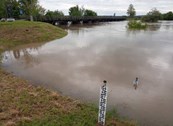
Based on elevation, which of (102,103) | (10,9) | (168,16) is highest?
(10,9)

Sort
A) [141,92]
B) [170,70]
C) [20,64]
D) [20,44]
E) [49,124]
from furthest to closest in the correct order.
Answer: [20,44] → [20,64] → [170,70] → [141,92] → [49,124]

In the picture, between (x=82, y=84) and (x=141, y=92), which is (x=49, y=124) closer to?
(x=82, y=84)

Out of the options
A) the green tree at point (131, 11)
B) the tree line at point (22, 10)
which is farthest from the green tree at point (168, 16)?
the tree line at point (22, 10)

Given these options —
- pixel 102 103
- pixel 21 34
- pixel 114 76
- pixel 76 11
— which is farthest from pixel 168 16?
pixel 102 103

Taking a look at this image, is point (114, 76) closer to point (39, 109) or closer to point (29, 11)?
point (39, 109)

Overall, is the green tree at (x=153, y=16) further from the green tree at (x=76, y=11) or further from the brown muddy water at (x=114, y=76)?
the brown muddy water at (x=114, y=76)

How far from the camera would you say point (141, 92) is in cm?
1108

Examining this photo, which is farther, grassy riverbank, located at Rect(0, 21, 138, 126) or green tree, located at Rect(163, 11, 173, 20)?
green tree, located at Rect(163, 11, 173, 20)

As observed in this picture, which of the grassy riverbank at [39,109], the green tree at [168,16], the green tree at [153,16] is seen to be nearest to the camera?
the grassy riverbank at [39,109]

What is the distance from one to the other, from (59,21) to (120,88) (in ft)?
191

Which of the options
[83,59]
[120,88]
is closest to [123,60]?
[83,59]

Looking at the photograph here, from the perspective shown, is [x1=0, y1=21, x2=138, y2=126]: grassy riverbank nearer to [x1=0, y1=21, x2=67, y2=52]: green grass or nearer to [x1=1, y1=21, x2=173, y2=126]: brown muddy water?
[x1=1, y1=21, x2=173, y2=126]: brown muddy water

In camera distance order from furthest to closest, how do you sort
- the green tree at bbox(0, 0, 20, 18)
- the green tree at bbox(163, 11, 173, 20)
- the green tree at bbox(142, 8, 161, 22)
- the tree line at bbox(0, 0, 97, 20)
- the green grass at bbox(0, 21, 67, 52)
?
the green tree at bbox(163, 11, 173, 20), the green tree at bbox(142, 8, 161, 22), the green tree at bbox(0, 0, 20, 18), the tree line at bbox(0, 0, 97, 20), the green grass at bbox(0, 21, 67, 52)

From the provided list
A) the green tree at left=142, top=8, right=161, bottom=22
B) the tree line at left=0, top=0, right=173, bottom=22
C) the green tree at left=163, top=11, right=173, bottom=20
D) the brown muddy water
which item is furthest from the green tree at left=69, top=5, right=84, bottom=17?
the brown muddy water
